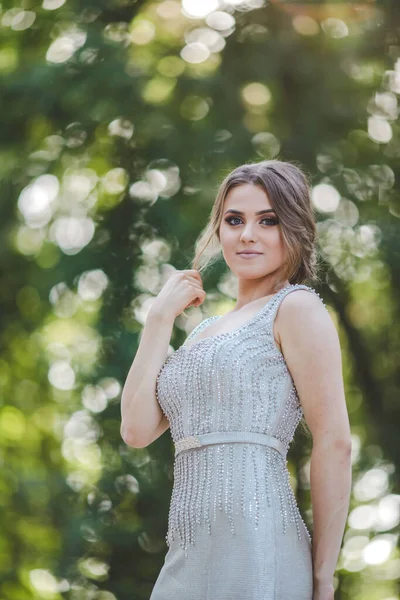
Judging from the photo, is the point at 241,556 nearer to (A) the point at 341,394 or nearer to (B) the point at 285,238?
(A) the point at 341,394

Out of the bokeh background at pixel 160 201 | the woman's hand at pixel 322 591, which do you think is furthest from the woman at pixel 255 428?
the bokeh background at pixel 160 201

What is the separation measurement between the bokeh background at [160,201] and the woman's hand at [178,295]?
7.34 feet

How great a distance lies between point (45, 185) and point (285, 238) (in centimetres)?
304

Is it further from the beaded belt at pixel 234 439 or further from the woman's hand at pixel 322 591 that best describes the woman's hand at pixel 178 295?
the woman's hand at pixel 322 591

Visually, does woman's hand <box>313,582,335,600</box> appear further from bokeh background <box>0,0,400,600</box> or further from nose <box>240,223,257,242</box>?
bokeh background <box>0,0,400,600</box>

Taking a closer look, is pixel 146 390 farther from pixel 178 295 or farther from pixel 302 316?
pixel 302 316

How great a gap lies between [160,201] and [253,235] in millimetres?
2643

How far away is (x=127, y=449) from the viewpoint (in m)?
4.77

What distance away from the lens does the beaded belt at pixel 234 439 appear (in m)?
1.85

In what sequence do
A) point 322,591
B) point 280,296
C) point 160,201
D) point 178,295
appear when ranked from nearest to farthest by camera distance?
1. point 322,591
2. point 280,296
3. point 178,295
4. point 160,201

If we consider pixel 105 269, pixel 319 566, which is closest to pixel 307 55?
pixel 105 269

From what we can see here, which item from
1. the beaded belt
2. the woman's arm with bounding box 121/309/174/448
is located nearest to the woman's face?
the woman's arm with bounding box 121/309/174/448

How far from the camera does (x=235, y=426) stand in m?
1.86

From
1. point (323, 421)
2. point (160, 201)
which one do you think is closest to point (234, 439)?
point (323, 421)
